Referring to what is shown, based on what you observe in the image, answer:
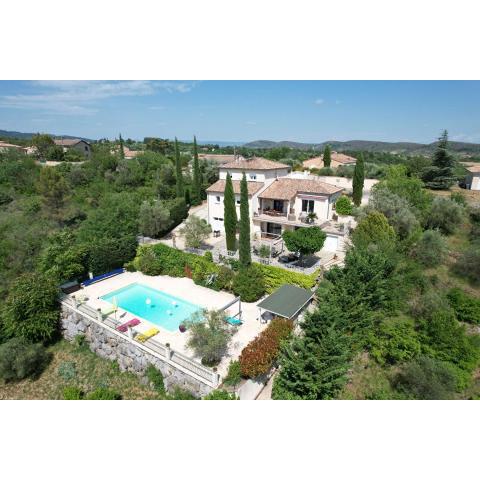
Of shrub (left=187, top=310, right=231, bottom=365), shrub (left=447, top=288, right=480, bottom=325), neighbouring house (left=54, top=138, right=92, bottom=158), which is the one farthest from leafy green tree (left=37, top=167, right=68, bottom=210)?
neighbouring house (left=54, top=138, right=92, bottom=158)

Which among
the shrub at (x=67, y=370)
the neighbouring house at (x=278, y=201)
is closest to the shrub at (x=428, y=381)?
the neighbouring house at (x=278, y=201)

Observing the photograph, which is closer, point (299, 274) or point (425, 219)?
point (299, 274)

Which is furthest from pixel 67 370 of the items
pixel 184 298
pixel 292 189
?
pixel 292 189

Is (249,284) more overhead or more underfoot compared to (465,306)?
more overhead

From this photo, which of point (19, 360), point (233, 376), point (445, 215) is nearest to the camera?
point (233, 376)

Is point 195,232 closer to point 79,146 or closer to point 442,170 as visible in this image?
point 442,170

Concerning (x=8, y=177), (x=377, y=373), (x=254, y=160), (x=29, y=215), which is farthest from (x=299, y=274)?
(x=8, y=177)

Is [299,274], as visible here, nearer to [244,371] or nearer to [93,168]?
[244,371]

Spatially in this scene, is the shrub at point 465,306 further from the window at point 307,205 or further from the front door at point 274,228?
the front door at point 274,228
